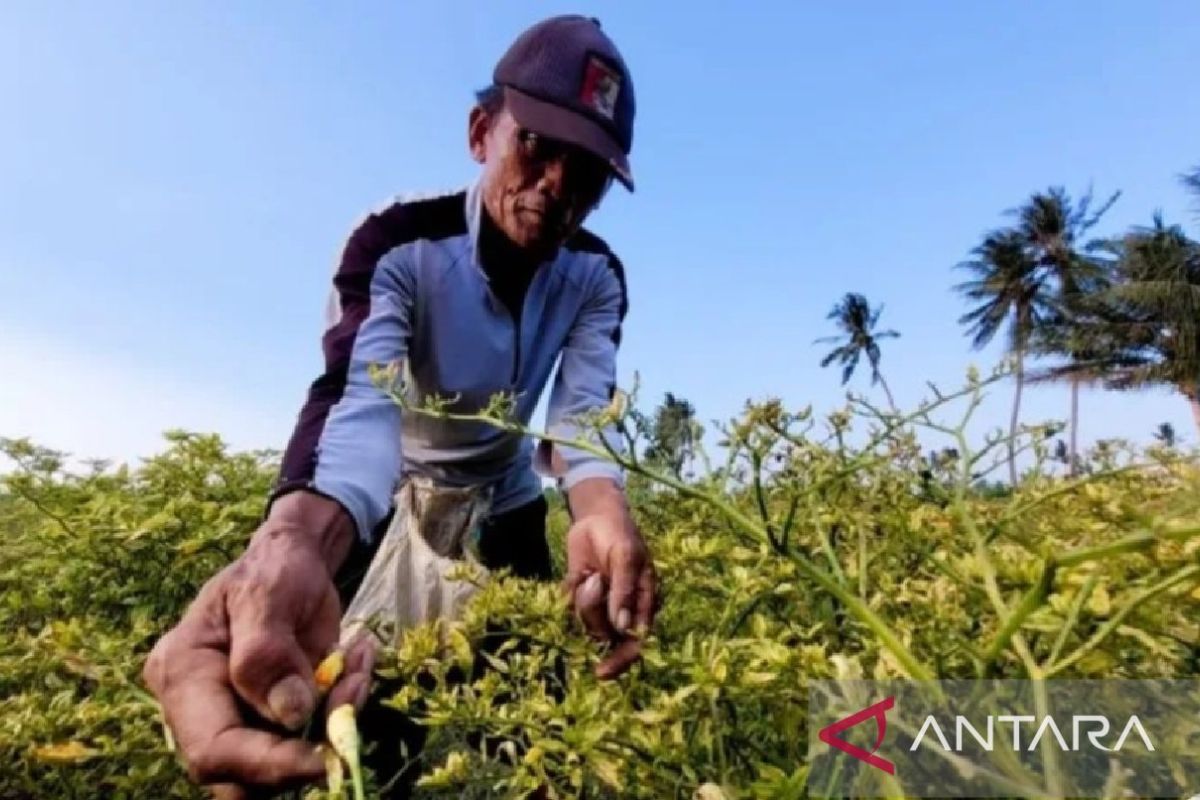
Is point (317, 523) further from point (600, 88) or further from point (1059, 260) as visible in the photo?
point (1059, 260)

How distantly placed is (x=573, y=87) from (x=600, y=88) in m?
0.06

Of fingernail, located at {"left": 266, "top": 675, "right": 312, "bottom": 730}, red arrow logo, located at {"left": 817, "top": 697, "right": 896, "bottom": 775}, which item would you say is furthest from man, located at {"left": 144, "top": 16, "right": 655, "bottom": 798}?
red arrow logo, located at {"left": 817, "top": 697, "right": 896, "bottom": 775}

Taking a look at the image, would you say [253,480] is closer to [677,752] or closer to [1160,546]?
[677,752]

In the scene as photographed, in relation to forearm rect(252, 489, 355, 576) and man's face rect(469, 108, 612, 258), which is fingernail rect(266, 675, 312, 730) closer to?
forearm rect(252, 489, 355, 576)

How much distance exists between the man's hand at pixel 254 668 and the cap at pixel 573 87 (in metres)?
0.72

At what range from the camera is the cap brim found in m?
1.43

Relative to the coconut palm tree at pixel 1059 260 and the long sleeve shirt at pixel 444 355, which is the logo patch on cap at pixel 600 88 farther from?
the coconut palm tree at pixel 1059 260

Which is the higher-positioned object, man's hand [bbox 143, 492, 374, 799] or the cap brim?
→ the cap brim

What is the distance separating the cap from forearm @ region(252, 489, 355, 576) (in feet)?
1.99

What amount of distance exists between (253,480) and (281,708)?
135 cm

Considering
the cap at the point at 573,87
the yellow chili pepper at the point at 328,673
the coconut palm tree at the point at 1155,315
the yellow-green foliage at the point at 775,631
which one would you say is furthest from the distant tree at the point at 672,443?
the coconut palm tree at the point at 1155,315

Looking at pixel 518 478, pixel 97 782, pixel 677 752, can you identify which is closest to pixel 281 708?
pixel 677 752

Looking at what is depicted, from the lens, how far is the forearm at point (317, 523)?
103 cm

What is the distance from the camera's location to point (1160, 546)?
2.40ft
